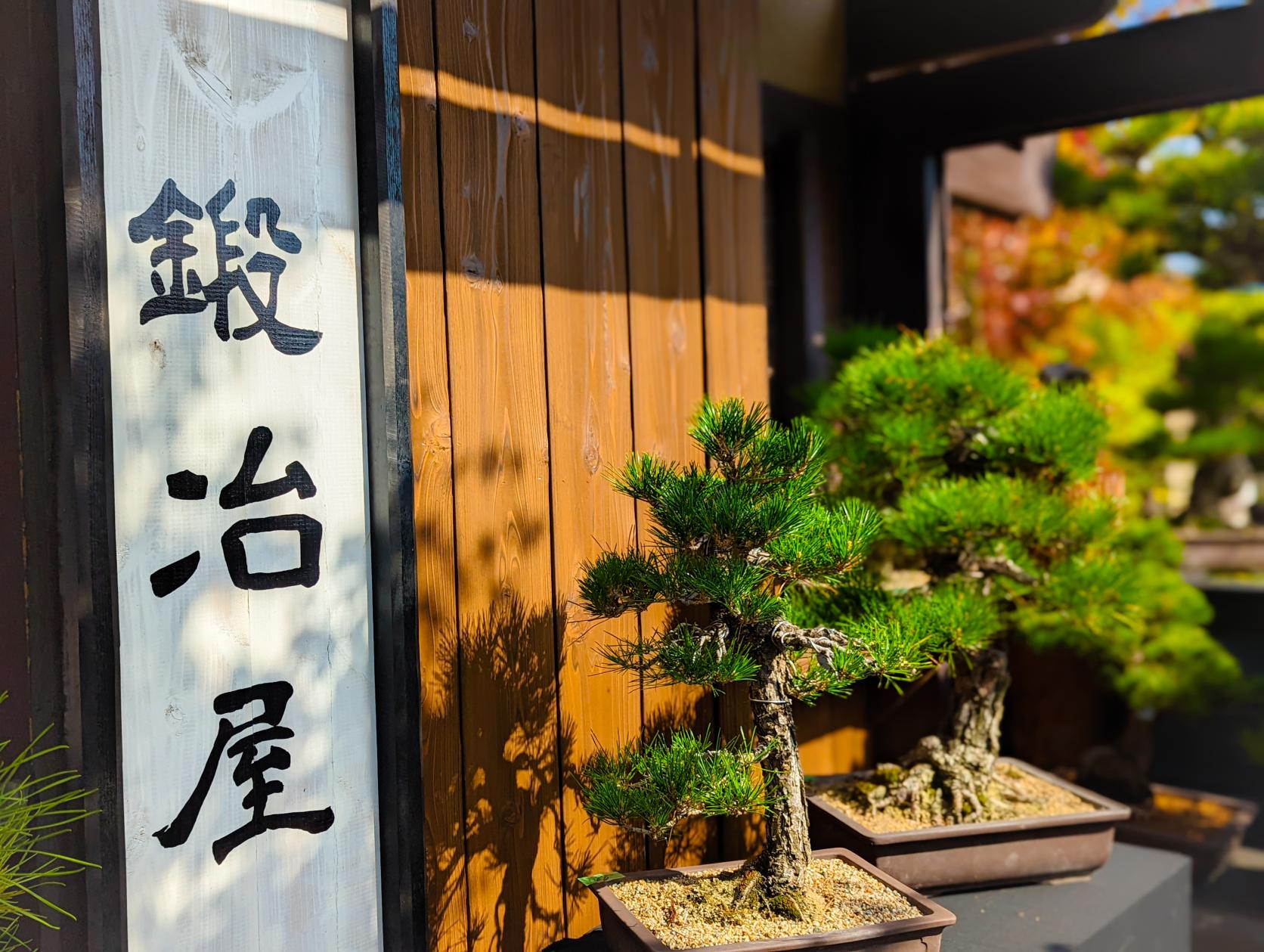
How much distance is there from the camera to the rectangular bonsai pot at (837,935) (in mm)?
1429

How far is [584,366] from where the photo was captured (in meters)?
1.88

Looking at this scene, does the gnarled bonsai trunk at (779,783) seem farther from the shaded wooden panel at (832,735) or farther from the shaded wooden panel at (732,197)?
the shaded wooden panel at (832,735)

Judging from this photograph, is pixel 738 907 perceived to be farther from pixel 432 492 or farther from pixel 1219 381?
pixel 1219 381

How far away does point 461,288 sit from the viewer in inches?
66.5

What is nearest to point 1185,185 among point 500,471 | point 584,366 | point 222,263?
point 584,366

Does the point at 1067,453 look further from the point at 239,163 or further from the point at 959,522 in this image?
the point at 239,163

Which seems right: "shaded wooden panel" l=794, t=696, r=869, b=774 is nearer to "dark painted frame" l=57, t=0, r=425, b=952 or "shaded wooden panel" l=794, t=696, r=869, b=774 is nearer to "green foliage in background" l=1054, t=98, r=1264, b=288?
"dark painted frame" l=57, t=0, r=425, b=952

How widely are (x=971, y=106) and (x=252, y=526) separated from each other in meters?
2.51

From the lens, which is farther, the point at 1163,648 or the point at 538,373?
the point at 1163,648

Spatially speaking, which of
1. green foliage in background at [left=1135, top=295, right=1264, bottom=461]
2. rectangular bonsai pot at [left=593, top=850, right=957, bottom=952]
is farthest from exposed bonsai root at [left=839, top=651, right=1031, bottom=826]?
green foliage in background at [left=1135, top=295, right=1264, bottom=461]

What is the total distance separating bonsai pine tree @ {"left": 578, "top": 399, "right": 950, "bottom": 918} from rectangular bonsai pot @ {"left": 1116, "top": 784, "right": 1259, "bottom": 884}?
1869mm

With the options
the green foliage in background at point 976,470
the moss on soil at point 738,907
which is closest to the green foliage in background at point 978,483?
the green foliage in background at point 976,470

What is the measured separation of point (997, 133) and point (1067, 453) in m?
1.35

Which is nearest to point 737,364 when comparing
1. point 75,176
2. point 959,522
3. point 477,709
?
point 959,522
